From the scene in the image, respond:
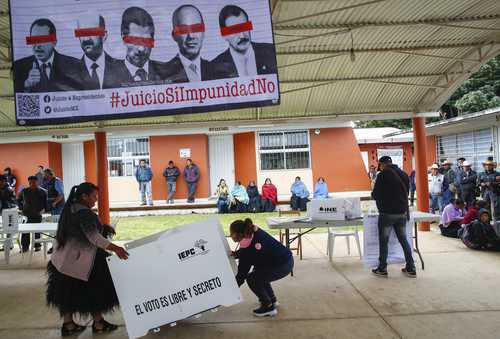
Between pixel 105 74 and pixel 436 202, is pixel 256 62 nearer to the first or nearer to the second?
pixel 105 74

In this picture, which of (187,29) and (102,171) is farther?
(102,171)

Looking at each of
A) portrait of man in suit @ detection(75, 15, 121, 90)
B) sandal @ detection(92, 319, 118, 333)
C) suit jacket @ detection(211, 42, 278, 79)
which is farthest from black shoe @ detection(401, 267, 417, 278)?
portrait of man in suit @ detection(75, 15, 121, 90)

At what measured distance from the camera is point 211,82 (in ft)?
13.2

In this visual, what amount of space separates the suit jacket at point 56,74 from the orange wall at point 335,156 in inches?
578

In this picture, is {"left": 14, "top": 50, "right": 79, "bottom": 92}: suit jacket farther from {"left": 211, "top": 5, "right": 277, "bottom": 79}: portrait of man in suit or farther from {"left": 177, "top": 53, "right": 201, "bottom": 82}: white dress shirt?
{"left": 211, "top": 5, "right": 277, "bottom": 79}: portrait of man in suit

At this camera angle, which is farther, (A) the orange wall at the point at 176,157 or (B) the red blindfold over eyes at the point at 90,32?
(A) the orange wall at the point at 176,157

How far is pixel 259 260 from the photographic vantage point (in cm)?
466

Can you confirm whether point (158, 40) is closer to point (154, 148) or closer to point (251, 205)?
point (251, 205)

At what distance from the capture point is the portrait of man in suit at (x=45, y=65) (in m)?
4.05

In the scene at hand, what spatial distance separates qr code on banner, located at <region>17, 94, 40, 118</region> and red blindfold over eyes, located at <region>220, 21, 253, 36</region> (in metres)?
1.81

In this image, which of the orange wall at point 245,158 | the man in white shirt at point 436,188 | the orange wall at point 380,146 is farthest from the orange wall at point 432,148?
the man in white shirt at point 436,188

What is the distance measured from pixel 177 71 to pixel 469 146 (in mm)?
15744

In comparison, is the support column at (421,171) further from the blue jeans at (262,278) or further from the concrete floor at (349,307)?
the blue jeans at (262,278)

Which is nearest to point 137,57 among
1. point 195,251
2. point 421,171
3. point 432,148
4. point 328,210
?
point 195,251
